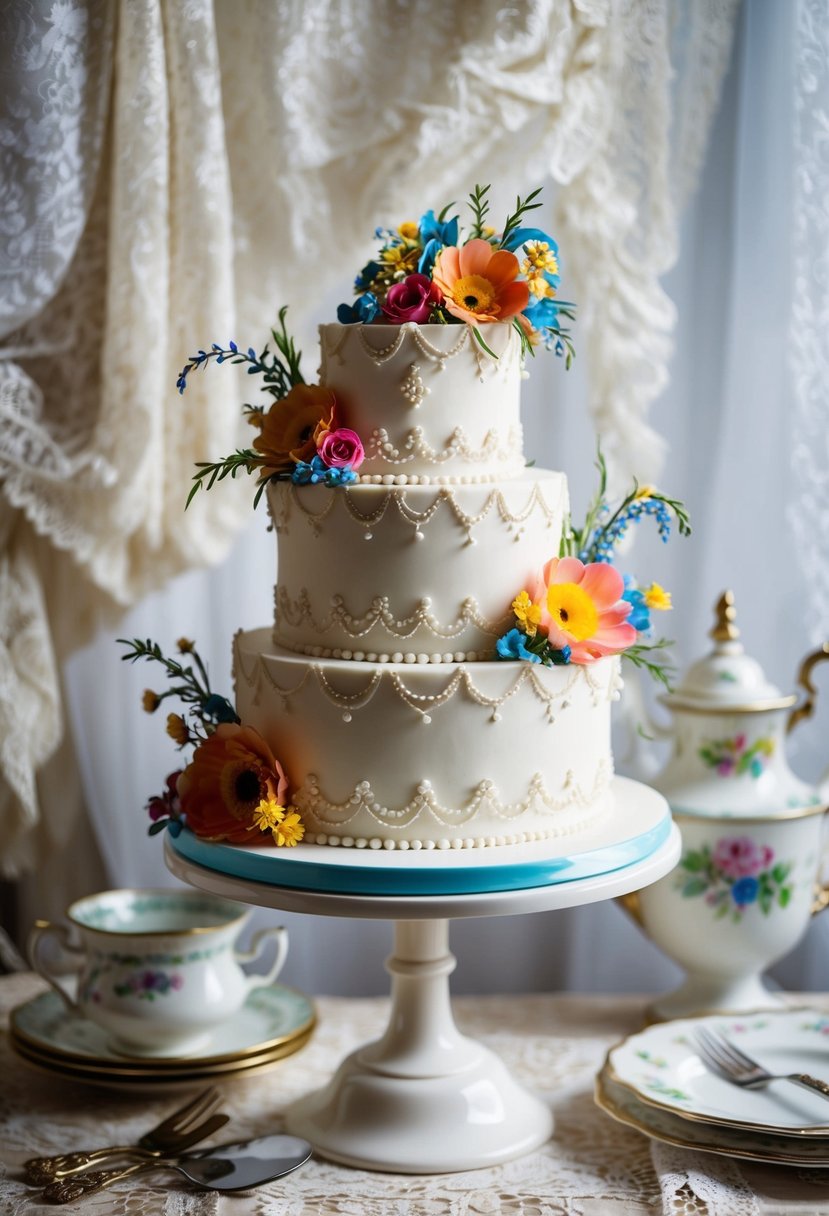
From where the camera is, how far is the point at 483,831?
1.30m

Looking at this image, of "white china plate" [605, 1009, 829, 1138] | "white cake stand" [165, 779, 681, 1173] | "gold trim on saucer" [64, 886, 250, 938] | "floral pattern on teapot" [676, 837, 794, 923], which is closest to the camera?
"white cake stand" [165, 779, 681, 1173]

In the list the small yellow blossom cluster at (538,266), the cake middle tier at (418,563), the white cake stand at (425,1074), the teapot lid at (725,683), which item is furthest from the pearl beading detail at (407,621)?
the teapot lid at (725,683)

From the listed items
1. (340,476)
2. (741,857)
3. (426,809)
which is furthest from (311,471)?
(741,857)

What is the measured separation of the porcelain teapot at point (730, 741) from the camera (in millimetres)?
1656

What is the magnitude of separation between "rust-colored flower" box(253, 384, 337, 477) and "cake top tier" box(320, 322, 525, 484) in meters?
0.02

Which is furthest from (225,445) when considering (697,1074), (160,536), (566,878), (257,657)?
(697,1074)

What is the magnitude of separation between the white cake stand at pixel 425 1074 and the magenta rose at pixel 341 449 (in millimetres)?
391

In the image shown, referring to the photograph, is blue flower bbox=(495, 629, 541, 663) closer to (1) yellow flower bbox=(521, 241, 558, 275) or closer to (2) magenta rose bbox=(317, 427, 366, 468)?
(2) magenta rose bbox=(317, 427, 366, 468)

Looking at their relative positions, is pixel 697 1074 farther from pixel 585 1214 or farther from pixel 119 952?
pixel 119 952

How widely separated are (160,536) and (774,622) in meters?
0.93

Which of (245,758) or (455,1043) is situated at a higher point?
(245,758)

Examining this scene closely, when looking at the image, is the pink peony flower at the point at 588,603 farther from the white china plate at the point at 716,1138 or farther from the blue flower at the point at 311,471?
the white china plate at the point at 716,1138

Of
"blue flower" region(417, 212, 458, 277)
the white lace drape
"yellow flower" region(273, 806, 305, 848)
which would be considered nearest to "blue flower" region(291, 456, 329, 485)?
"blue flower" region(417, 212, 458, 277)

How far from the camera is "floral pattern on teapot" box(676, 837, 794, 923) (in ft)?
5.36
